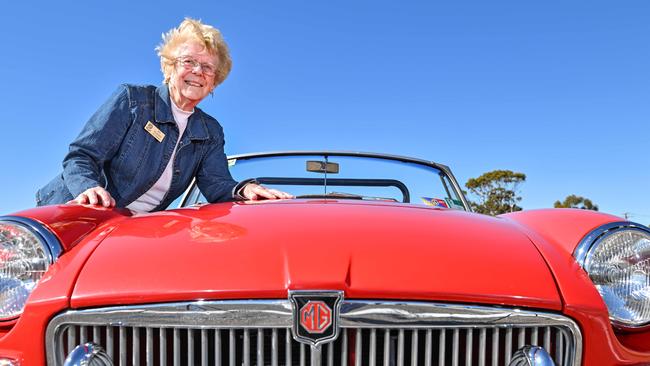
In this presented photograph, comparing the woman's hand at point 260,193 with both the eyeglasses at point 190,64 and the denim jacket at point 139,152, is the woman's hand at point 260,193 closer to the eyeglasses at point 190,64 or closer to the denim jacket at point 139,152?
the denim jacket at point 139,152

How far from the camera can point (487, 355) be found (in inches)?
59.2

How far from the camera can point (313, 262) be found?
57.9 inches

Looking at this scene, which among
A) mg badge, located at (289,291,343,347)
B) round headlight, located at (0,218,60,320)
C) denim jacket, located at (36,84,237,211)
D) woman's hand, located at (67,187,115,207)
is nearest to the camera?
mg badge, located at (289,291,343,347)

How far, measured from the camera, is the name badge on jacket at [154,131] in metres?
2.85

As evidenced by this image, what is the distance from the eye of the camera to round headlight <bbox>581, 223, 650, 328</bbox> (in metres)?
1.61

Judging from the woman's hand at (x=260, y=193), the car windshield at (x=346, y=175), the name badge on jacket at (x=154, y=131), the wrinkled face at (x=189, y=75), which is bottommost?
the woman's hand at (x=260, y=193)

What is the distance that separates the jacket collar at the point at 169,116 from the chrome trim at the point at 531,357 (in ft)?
6.89

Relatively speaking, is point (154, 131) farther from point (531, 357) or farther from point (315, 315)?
point (531, 357)

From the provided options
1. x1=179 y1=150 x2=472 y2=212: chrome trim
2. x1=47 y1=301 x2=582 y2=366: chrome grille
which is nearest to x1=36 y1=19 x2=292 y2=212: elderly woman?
x1=179 y1=150 x2=472 y2=212: chrome trim

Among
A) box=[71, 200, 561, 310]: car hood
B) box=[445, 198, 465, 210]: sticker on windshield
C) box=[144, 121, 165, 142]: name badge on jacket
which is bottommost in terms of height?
box=[71, 200, 561, 310]: car hood

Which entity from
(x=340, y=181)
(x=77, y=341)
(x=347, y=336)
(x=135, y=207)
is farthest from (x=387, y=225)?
(x=135, y=207)

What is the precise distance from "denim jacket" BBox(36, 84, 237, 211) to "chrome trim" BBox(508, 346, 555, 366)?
1.76m

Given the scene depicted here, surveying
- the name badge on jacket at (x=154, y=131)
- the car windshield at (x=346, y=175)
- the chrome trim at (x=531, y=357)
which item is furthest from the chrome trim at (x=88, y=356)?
the car windshield at (x=346, y=175)

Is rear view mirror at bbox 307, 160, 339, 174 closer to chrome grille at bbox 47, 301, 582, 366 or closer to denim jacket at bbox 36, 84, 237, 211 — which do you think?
denim jacket at bbox 36, 84, 237, 211
